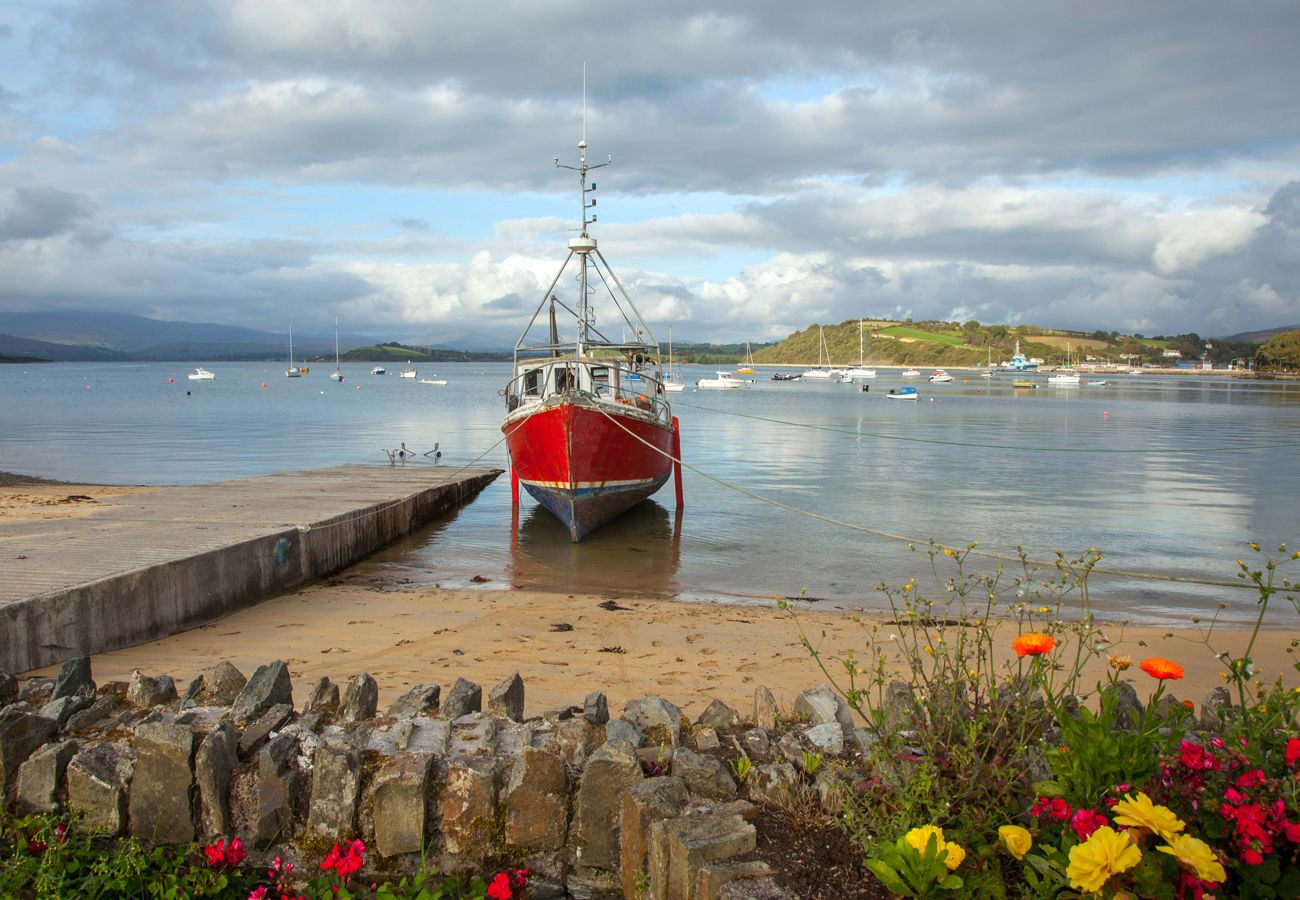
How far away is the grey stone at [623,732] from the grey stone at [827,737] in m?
0.77

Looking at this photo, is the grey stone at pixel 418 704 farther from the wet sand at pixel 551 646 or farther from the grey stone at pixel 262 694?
the wet sand at pixel 551 646

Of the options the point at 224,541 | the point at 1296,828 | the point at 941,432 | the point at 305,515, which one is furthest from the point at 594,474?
the point at 941,432

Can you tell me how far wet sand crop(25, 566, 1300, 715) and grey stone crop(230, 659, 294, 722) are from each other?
78.4 inches

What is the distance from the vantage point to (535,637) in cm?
989

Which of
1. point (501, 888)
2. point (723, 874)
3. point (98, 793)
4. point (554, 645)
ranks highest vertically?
point (723, 874)

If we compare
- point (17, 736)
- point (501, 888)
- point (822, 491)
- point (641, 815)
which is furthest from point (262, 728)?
point (822, 491)

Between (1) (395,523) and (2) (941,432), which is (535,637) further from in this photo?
(2) (941,432)

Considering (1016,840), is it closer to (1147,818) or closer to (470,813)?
(1147,818)

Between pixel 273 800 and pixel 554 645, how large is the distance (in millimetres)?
5441

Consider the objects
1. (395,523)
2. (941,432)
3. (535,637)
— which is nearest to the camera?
(535,637)

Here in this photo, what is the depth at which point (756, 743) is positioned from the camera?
166 inches

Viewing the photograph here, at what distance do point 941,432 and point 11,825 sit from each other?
4777 centimetres

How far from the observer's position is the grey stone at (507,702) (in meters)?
4.83

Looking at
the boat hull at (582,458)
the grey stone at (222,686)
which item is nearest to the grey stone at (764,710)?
the grey stone at (222,686)
